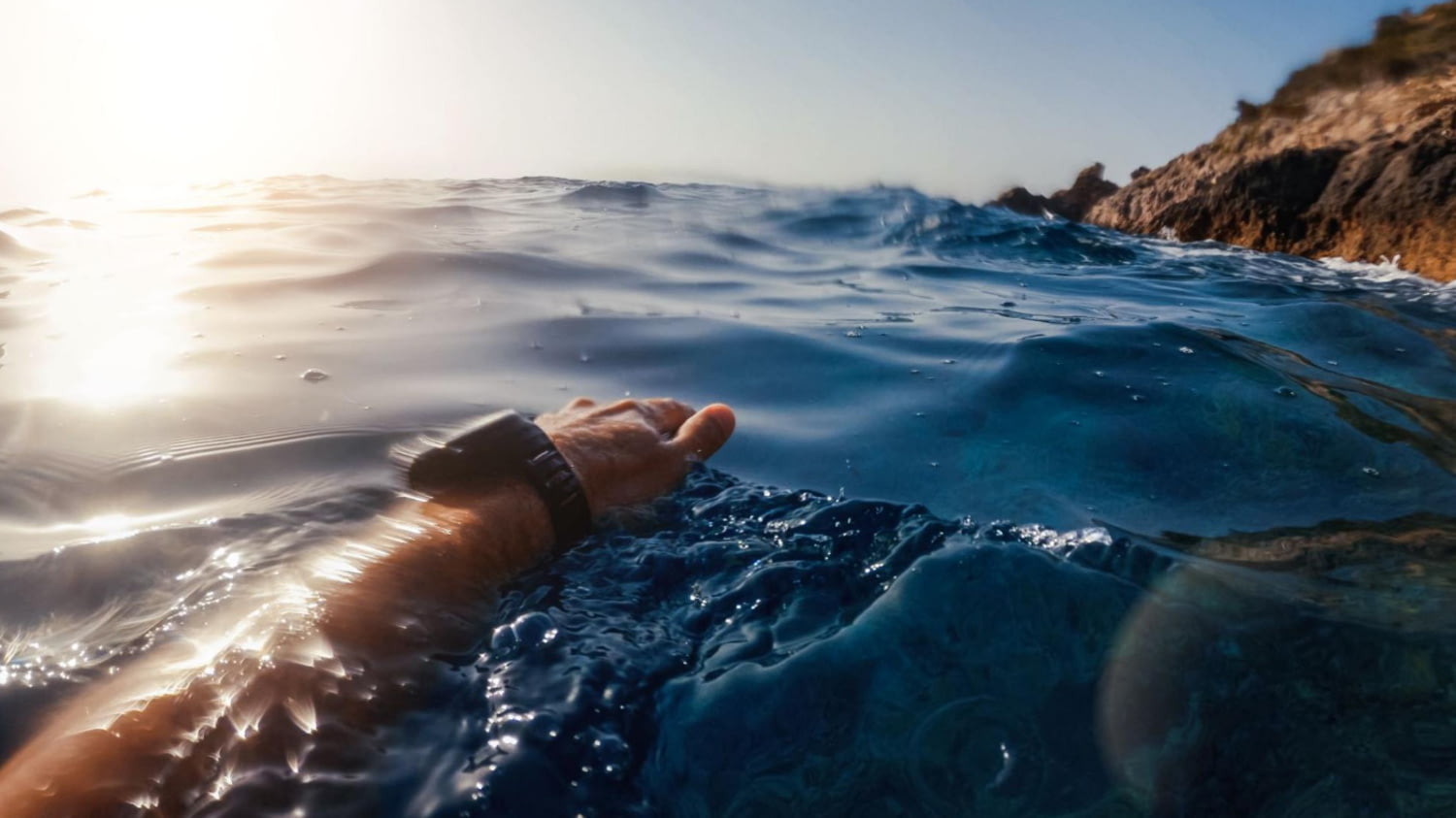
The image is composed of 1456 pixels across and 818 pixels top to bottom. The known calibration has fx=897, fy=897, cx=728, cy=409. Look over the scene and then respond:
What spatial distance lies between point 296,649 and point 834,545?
1.35 m

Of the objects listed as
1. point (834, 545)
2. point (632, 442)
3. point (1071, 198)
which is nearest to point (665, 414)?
point (632, 442)

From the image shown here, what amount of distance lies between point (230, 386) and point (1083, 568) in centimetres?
334

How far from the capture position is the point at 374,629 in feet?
6.21

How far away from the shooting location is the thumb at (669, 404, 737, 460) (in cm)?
298

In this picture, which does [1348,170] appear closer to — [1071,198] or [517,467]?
[1071,198]

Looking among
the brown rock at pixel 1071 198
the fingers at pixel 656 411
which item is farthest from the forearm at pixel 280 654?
the brown rock at pixel 1071 198

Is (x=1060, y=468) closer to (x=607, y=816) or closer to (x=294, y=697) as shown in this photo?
(x=607, y=816)

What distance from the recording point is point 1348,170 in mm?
7742

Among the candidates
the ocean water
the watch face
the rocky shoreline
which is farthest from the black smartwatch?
the rocky shoreline

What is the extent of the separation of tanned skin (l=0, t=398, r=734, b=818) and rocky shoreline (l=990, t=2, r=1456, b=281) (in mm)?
6814

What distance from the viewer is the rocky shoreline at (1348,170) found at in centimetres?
676

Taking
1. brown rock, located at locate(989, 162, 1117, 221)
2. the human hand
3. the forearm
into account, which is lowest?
the forearm

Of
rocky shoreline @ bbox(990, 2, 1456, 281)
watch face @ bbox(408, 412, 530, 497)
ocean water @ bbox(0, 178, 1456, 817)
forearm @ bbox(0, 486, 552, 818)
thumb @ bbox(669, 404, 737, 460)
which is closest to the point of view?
forearm @ bbox(0, 486, 552, 818)

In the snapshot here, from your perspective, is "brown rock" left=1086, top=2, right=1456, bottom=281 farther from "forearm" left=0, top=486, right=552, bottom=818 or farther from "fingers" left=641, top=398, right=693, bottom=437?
"forearm" left=0, top=486, right=552, bottom=818
